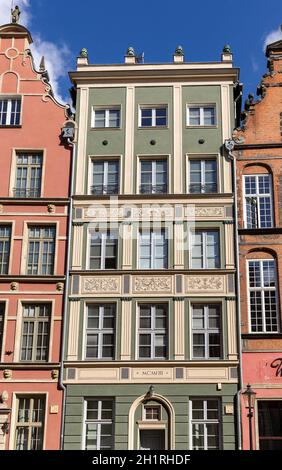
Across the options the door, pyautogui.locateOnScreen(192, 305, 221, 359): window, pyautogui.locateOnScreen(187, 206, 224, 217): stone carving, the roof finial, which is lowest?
the door

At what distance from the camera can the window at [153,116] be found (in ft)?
97.0

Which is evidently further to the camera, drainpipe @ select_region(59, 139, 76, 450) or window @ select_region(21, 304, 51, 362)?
window @ select_region(21, 304, 51, 362)

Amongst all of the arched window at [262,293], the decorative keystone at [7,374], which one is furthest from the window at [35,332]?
the arched window at [262,293]

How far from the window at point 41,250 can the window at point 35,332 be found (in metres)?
1.40

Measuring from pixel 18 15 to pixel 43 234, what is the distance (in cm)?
1037

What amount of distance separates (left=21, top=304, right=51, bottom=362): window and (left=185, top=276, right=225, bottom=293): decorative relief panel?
532 cm

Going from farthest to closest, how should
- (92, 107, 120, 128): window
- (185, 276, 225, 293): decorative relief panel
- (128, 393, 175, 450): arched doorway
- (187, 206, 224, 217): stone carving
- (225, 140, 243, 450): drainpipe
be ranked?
(92, 107, 120, 128): window
(187, 206, 224, 217): stone carving
(185, 276, 225, 293): decorative relief panel
(128, 393, 175, 450): arched doorway
(225, 140, 243, 450): drainpipe

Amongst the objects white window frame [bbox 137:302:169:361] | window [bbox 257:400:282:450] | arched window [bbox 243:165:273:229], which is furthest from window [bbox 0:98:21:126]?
window [bbox 257:400:282:450]

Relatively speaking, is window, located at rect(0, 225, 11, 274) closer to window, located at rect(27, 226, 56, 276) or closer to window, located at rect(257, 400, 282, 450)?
window, located at rect(27, 226, 56, 276)

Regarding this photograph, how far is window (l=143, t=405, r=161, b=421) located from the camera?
2528cm

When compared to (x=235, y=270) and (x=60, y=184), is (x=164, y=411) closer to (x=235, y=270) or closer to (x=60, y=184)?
(x=235, y=270)

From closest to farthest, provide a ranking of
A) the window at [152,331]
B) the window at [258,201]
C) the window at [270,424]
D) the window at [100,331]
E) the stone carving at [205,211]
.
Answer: the window at [270,424] < the window at [152,331] < the window at [100,331] < the window at [258,201] < the stone carving at [205,211]

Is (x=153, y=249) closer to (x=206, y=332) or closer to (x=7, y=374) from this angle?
(x=206, y=332)

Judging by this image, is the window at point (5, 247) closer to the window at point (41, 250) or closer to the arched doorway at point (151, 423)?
the window at point (41, 250)
